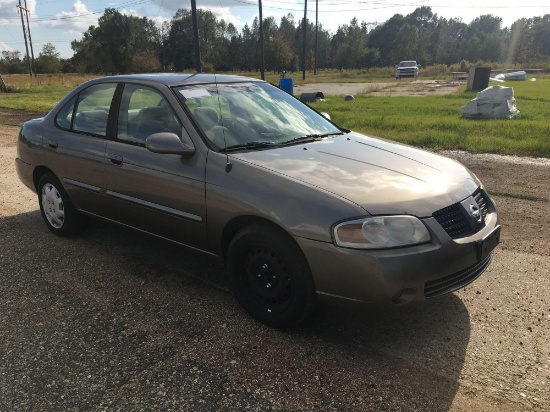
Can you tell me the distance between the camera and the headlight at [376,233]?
265 centimetres

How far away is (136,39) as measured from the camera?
81500 millimetres

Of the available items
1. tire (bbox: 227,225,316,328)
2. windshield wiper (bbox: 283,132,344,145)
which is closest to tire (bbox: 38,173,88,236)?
tire (bbox: 227,225,316,328)

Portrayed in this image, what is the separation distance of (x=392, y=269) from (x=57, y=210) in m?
3.63

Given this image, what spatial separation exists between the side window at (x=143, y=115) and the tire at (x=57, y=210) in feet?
3.81

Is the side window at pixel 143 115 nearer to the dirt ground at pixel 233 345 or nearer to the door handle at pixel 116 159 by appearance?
the door handle at pixel 116 159

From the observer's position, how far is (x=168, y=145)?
3309mm

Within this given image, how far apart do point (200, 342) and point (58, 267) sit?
1862 millimetres

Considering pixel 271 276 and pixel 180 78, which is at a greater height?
pixel 180 78

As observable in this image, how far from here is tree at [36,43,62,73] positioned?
75.9 meters

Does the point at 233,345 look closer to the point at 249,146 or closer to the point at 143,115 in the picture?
the point at 249,146

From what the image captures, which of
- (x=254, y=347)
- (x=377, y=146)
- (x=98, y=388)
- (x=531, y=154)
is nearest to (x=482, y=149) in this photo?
(x=531, y=154)

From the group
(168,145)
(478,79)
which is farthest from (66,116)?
(478,79)

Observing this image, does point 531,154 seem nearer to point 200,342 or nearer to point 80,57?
point 200,342

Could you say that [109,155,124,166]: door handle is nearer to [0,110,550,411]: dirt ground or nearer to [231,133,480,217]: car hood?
[0,110,550,411]: dirt ground
